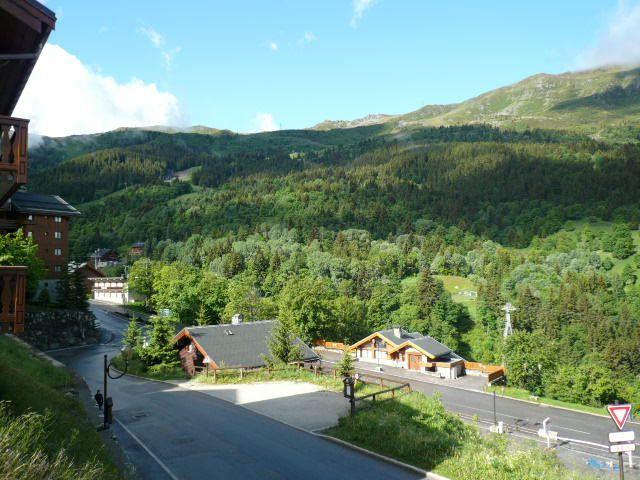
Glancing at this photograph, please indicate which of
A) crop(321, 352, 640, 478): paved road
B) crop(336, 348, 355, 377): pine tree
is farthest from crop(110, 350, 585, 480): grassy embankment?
crop(321, 352, 640, 478): paved road

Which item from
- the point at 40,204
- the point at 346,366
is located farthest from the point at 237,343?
the point at 40,204

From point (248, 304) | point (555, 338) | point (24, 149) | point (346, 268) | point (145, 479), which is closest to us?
point (24, 149)

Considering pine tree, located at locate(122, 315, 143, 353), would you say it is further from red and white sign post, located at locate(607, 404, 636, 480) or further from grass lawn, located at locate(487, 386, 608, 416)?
red and white sign post, located at locate(607, 404, 636, 480)

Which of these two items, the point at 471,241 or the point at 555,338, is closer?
the point at 555,338

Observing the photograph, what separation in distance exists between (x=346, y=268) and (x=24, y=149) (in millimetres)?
100541

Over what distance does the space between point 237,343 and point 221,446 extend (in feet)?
72.2

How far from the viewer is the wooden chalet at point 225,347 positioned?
3747 centimetres

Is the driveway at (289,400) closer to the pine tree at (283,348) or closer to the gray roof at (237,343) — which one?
the pine tree at (283,348)

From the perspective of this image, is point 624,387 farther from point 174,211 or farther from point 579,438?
point 174,211

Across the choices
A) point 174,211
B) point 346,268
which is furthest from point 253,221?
point 346,268

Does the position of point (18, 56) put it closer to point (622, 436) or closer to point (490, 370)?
point (622, 436)

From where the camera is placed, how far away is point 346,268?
106000 mm

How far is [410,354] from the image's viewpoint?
53.9 m

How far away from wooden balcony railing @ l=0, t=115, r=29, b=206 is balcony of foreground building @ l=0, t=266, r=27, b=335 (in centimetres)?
223
